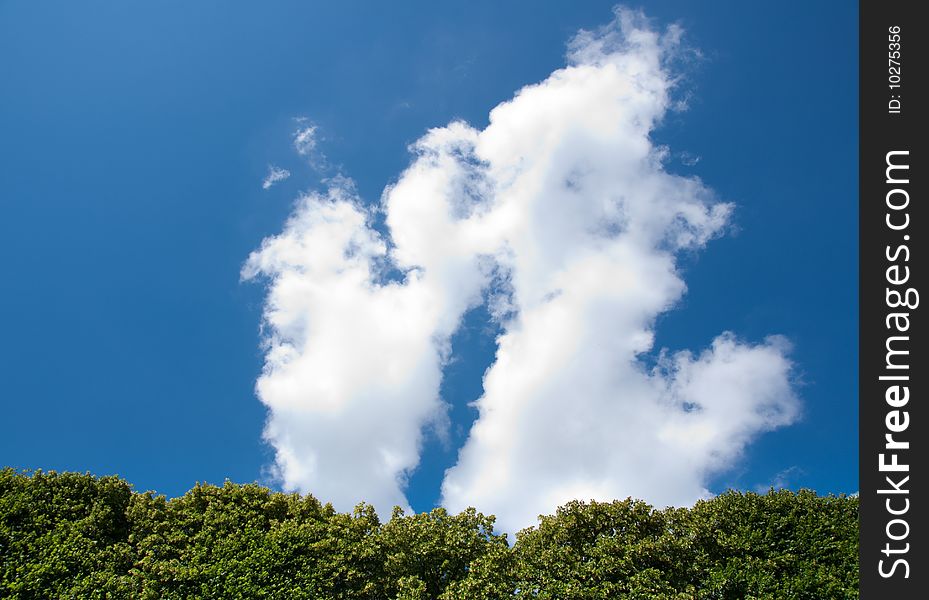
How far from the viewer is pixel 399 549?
92.3ft

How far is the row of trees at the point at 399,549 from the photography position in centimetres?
2561
